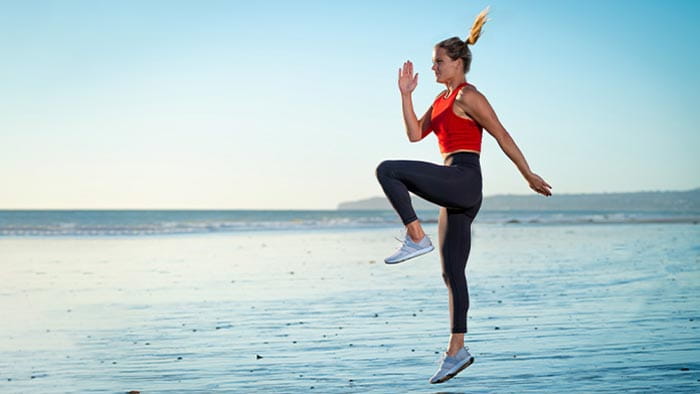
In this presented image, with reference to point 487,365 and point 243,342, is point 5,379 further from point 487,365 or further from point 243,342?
point 487,365

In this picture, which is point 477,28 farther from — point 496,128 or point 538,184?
point 538,184

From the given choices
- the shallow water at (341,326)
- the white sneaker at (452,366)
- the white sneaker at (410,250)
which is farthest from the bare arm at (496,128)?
the shallow water at (341,326)

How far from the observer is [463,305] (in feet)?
17.2

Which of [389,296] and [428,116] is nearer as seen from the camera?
[428,116]

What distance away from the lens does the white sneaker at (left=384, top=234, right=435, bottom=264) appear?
4887 millimetres

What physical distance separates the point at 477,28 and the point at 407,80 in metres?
0.57

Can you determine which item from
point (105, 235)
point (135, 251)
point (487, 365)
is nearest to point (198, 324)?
point (487, 365)

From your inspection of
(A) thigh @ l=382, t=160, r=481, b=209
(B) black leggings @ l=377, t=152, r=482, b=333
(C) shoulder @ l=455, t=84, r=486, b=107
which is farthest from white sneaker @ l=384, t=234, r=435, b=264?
(C) shoulder @ l=455, t=84, r=486, b=107

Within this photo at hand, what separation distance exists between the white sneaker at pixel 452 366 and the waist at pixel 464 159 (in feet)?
3.94

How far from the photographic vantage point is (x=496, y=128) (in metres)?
4.95

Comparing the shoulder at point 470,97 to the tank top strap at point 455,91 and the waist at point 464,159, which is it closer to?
the tank top strap at point 455,91

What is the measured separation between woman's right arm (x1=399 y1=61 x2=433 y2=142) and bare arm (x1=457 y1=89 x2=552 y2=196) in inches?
16.0

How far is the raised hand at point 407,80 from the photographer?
5316 mm

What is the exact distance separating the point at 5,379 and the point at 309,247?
48.4ft
